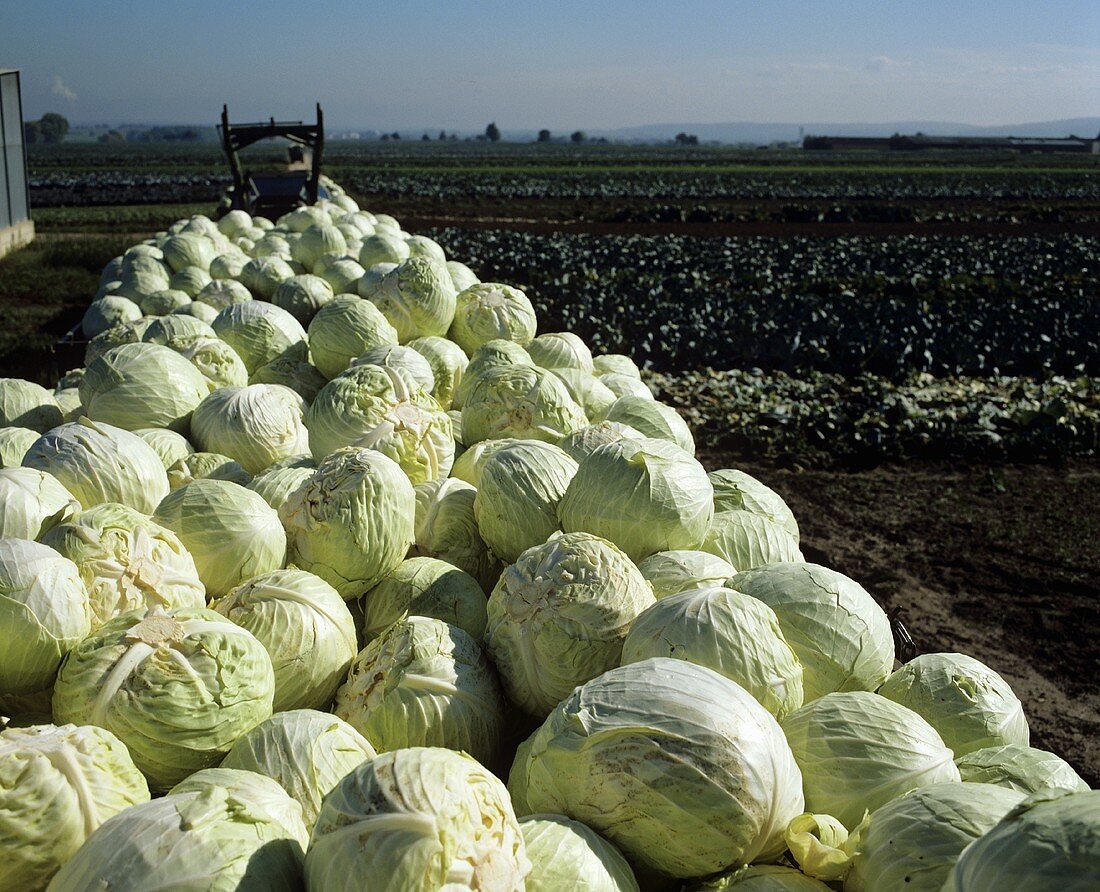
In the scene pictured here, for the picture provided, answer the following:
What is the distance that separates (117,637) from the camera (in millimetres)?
2047

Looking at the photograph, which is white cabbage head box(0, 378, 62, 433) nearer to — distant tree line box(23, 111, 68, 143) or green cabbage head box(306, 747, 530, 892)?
green cabbage head box(306, 747, 530, 892)

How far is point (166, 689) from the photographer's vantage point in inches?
77.2

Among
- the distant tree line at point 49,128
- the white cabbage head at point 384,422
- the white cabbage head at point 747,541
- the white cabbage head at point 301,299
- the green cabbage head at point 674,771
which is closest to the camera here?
the green cabbage head at point 674,771

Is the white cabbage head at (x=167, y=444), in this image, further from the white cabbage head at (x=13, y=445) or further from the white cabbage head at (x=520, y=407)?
the white cabbage head at (x=520, y=407)

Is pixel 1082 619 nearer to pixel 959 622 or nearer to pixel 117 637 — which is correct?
pixel 959 622

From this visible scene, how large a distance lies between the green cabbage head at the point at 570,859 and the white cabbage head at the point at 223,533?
52.6 inches

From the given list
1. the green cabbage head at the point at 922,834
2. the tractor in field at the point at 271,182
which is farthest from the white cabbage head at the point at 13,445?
the tractor in field at the point at 271,182

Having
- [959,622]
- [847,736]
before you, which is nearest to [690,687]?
[847,736]

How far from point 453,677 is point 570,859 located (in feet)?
2.25

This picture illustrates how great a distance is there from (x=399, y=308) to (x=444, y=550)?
220 cm

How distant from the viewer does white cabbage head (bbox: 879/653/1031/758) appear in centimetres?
235

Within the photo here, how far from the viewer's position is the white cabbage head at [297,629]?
7.67ft

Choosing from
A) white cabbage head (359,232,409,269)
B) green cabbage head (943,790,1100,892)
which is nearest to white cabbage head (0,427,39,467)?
green cabbage head (943,790,1100,892)

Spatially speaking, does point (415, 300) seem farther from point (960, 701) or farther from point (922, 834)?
point (922, 834)
